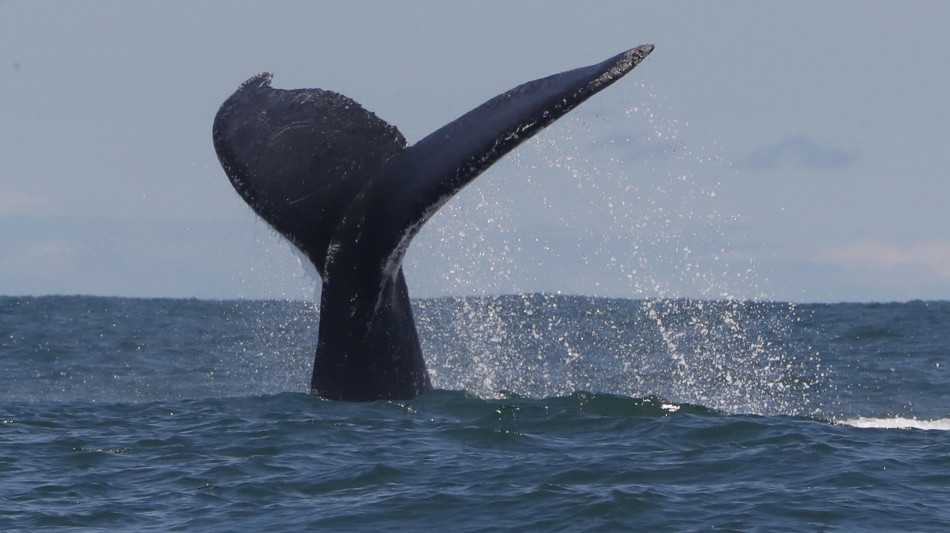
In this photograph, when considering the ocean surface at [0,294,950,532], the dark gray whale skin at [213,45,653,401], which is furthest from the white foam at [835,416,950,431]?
the dark gray whale skin at [213,45,653,401]

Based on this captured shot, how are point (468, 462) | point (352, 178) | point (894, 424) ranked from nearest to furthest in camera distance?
point (352, 178) → point (468, 462) → point (894, 424)

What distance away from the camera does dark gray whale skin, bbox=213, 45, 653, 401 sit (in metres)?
7.43

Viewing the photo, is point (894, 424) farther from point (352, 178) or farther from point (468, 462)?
point (352, 178)

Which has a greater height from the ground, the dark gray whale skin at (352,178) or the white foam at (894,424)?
the dark gray whale skin at (352,178)

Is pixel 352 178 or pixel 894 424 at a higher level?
pixel 352 178

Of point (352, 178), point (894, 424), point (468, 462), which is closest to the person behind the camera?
point (352, 178)

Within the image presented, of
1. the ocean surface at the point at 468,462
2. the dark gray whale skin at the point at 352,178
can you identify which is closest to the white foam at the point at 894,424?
the ocean surface at the point at 468,462

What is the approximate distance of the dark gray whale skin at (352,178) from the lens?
743 centimetres

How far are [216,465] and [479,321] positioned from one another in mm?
35527

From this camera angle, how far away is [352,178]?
26.1 feet

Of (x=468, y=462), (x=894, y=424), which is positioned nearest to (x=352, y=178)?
(x=468, y=462)

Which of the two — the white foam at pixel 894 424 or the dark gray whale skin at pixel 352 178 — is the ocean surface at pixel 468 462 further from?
the dark gray whale skin at pixel 352 178

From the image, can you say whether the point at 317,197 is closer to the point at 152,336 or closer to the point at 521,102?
the point at 521,102

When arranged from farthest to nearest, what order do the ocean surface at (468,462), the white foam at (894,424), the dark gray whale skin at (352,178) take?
the white foam at (894,424) < the dark gray whale skin at (352,178) < the ocean surface at (468,462)
